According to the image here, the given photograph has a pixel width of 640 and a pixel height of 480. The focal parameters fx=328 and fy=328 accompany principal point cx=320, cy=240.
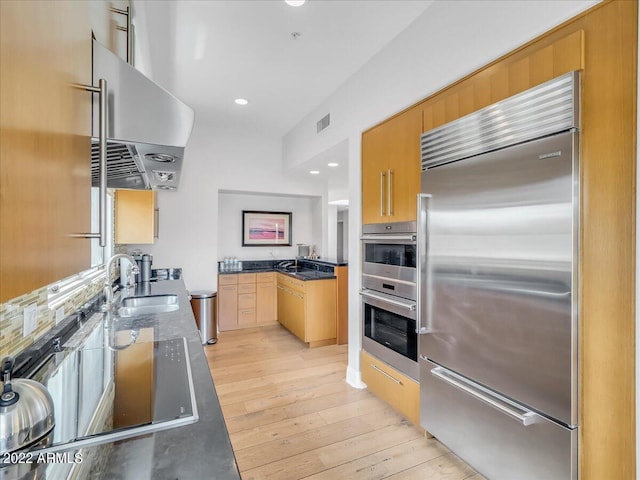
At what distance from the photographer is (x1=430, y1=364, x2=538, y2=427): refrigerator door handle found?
152 cm

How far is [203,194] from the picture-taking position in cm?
466

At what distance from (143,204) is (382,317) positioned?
263 centimetres

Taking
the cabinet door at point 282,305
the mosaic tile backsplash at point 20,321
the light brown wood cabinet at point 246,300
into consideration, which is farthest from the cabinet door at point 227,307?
the mosaic tile backsplash at point 20,321

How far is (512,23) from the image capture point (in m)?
1.71

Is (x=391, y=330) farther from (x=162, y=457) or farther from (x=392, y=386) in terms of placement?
(x=162, y=457)

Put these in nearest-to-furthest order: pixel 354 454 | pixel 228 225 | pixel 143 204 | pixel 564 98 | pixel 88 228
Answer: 1. pixel 88 228
2. pixel 564 98
3. pixel 354 454
4. pixel 143 204
5. pixel 228 225

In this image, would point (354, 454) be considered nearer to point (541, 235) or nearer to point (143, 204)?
point (541, 235)

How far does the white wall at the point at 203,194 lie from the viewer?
449 cm

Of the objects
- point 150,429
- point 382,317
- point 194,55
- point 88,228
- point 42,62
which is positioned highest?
point 194,55

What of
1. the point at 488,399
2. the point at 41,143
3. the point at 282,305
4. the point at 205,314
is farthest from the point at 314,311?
the point at 41,143

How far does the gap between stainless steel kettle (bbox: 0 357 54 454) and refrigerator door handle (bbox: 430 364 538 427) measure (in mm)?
1803

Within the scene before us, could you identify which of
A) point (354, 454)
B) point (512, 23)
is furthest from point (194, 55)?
point (354, 454)

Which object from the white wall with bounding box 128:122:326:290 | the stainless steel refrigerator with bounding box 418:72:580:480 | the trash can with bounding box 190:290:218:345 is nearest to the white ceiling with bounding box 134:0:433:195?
the white wall with bounding box 128:122:326:290

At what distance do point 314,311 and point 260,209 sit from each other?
2180 millimetres
